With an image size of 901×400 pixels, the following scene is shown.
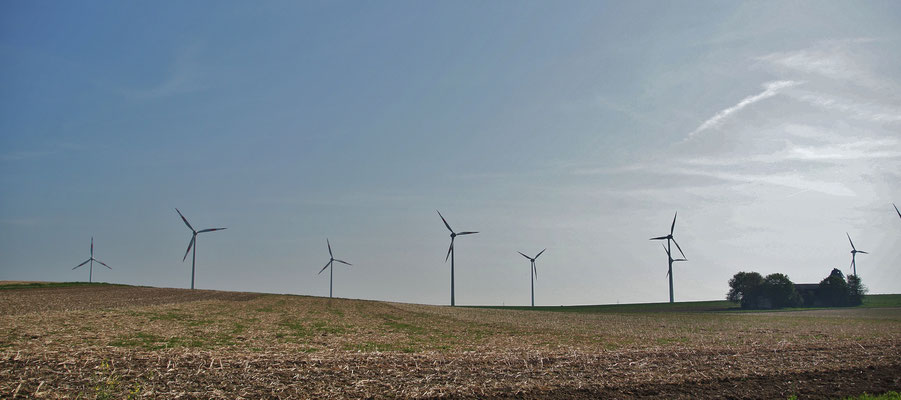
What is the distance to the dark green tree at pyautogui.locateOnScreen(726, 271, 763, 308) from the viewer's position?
111938 millimetres

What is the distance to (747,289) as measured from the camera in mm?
112875

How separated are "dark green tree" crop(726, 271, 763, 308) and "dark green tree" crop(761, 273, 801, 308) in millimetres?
1232

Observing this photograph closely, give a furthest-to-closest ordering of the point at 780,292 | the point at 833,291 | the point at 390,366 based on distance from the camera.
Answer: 1. the point at 833,291
2. the point at 780,292
3. the point at 390,366

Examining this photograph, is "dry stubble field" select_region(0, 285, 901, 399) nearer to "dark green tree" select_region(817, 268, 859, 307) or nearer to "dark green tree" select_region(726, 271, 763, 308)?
"dark green tree" select_region(726, 271, 763, 308)

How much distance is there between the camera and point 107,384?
14023 millimetres

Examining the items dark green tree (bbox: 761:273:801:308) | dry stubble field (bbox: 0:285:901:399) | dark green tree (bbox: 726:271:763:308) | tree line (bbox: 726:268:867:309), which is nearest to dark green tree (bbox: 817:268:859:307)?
tree line (bbox: 726:268:867:309)

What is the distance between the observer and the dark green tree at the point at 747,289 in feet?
367

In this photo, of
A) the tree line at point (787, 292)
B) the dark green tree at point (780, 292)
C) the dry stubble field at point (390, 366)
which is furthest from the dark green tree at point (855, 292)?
the dry stubble field at point (390, 366)

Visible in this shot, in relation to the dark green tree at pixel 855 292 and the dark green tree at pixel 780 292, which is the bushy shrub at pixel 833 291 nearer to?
the dark green tree at pixel 855 292

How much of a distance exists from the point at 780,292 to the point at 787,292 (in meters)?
1.46

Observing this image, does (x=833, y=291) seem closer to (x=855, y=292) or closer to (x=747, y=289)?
(x=855, y=292)

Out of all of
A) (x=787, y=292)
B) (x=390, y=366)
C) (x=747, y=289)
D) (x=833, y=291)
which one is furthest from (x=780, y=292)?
(x=390, y=366)

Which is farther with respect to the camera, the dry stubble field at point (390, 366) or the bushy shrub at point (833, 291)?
the bushy shrub at point (833, 291)

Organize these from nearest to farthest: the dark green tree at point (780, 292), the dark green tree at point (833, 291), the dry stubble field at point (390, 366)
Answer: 1. the dry stubble field at point (390, 366)
2. the dark green tree at point (780, 292)
3. the dark green tree at point (833, 291)
